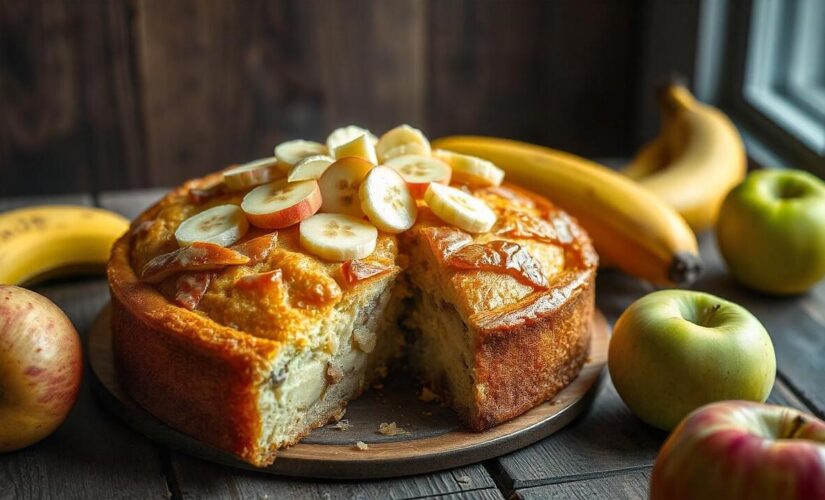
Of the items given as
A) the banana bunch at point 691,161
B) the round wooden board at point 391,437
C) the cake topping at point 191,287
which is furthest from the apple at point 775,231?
the cake topping at point 191,287

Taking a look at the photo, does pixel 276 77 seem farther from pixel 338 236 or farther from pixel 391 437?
pixel 391 437

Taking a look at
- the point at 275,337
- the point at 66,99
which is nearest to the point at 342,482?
the point at 275,337

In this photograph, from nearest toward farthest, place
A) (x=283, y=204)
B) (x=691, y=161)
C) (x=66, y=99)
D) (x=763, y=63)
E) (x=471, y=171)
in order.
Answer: (x=283, y=204), (x=471, y=171), (x=691, y=161), (x=763, y=63), (x=66, y=99)

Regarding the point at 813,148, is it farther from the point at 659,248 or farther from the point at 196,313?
the point at 196,313

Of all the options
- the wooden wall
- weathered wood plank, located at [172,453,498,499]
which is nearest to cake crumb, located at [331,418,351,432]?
weathered wood plank, located at [172,453,498,499]

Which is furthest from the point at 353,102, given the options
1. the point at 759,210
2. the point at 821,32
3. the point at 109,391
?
the point at 109,391

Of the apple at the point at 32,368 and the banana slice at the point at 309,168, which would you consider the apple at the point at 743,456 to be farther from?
the apple at the point at 32,368

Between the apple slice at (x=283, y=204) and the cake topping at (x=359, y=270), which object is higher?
the apple slice at (x=283, y=204)
